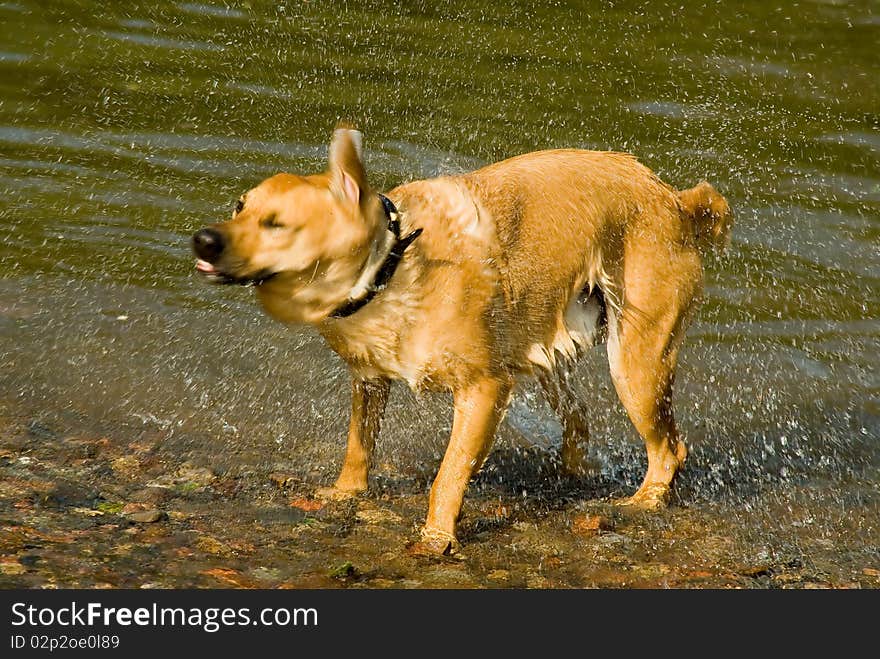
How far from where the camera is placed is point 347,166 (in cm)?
534

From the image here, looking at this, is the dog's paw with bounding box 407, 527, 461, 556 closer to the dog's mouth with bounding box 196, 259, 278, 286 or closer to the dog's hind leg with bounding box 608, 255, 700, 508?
the dog's hind leg with bounding box 608, 255, 700, 508

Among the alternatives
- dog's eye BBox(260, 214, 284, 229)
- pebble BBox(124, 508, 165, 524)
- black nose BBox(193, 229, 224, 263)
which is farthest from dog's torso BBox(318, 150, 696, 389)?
pebble BBox(124, 508, 165, 524)

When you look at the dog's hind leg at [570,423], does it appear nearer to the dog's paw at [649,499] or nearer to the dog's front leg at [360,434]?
the dog's paw at [649,499]

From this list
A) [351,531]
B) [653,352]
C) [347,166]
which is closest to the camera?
[347,166]

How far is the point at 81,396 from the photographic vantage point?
25.6ft

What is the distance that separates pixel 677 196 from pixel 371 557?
2.38m

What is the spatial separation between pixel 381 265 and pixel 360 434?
1.30m

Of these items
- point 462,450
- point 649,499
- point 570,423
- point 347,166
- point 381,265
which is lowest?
point 649,499

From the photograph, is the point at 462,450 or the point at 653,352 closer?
the point at 462,450

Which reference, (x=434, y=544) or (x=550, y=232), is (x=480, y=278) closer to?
(x=550, y=232)

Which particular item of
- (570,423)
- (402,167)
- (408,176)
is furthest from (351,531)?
(402,167)

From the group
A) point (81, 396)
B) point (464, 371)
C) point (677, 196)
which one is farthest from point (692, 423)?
point (81, 396)

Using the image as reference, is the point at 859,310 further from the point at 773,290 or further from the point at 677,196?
the point at 677,196

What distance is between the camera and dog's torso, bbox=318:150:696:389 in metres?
5.91
